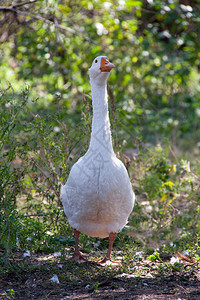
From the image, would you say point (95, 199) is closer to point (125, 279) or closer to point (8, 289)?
point (125, 279)

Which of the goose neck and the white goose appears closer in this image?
the white goose

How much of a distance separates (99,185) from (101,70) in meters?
1.12

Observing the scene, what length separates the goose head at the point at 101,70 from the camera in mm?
3902

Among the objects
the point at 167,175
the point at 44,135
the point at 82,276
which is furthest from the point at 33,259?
the point at 167,175

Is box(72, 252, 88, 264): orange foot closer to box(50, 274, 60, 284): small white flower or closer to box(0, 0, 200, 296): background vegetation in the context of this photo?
box(50, 274, 60, 284): small white flower

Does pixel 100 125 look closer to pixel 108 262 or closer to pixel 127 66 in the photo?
pixel 108 262

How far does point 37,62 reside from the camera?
9.66m

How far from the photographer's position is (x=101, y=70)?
155 inches

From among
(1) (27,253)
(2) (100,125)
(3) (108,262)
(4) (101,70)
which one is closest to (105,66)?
(4) (101,70)

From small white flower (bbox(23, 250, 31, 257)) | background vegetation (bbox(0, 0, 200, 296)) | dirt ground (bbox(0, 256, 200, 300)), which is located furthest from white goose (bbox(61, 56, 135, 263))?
background vegetation (bbox(0, 0, 200, 296))

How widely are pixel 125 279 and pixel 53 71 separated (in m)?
6.63

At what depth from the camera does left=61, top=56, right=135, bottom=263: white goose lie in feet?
12.3

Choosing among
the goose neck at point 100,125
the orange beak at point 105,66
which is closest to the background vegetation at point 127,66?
the goose neck at point 100,125

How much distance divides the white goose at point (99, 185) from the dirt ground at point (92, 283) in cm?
40
